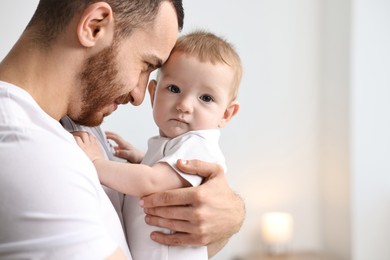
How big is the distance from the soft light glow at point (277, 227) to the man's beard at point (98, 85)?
2157 millimetres

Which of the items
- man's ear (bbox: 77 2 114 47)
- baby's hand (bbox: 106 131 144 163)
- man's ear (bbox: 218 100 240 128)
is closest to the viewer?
man's ear (bbox: 77 2 114 47)

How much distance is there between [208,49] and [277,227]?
207 centimetres

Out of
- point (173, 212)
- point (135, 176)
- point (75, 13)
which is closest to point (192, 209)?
point (173, 212)

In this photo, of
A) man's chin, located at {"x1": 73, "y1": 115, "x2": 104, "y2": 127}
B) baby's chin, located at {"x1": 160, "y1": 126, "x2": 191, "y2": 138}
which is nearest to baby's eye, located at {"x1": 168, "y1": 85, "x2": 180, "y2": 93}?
baby's chin, located at {"x1": 160, "y1": 126, "x2": 191, "y2": 138}

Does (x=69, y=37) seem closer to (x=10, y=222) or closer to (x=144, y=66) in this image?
(x=144, y=66)

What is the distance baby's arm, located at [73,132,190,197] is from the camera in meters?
1.26

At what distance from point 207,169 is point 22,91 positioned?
49 centimetres

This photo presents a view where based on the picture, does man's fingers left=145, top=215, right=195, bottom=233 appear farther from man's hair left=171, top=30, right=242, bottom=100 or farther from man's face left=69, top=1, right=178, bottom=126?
man's hair left=171, top=30, right=242, bottom=100

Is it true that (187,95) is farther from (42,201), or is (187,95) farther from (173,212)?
(42,201)

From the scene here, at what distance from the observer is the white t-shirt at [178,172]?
1299mm

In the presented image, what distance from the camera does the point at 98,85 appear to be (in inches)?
51.3

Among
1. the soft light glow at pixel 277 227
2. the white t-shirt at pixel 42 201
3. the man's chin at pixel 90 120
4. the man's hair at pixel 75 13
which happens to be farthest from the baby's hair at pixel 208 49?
the soft light glow at pixel 277 227

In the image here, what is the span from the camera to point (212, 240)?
1.35 meters

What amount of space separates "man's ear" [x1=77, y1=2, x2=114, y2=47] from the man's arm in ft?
1.13
